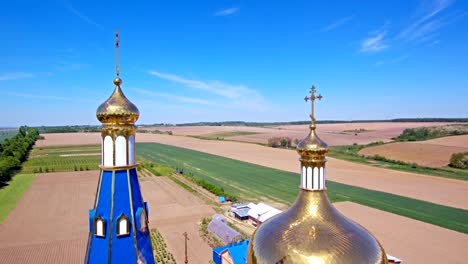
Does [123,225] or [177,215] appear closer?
[123,225]

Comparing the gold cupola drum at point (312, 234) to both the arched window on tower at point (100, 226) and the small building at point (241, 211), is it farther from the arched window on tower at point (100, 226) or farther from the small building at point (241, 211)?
the small building at point (241, 211)

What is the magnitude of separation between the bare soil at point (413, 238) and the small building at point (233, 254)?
11.6m

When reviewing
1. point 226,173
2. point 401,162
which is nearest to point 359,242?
point 226,173

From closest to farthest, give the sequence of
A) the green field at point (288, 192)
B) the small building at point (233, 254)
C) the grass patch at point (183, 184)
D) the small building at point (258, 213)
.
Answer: the small building at point (233, 254), the small building at point (258, 213), the green field at point (288, 192), the grass patch at point (183, 184)

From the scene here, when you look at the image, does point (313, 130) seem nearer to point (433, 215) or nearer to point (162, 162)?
point (433, 215)

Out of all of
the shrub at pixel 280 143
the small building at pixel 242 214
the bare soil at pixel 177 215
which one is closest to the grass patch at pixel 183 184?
the bare soil at pixel 177 215

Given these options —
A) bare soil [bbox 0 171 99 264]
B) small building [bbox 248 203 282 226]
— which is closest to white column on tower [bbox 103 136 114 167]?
bare soil [bbox 0 171 99 264]

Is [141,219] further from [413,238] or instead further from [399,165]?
[399,165]

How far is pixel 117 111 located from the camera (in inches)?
293

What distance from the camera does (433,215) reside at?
32625 millimetres

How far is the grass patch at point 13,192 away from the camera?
35.3 m

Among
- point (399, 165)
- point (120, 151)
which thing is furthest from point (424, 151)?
point (120, 151)

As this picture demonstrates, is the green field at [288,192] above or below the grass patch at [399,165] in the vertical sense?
below

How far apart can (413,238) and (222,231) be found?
50.9 feet
